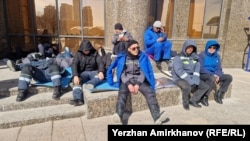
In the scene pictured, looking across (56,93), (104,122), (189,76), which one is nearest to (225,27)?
(189,76)

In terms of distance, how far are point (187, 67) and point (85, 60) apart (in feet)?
7.53

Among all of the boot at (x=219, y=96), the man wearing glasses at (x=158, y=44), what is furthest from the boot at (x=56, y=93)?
the boot at (x=219, y=96)

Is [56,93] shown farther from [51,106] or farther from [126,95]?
[126,95]

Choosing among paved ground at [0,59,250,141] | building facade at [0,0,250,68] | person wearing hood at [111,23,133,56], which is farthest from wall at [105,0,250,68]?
paved ground at [0,59,250,141]

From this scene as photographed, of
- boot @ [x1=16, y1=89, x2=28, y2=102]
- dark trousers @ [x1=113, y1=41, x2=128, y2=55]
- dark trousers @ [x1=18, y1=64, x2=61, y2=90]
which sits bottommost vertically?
boot @ [x1=16, y1=89, x2=28, y2=102]

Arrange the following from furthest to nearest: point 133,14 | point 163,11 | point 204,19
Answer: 1. point 204,19
2. point 163,11
3. point 133,14

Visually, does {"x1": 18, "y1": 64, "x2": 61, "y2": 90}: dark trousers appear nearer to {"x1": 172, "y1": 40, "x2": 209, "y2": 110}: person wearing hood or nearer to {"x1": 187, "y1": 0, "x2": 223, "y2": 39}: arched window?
{"x1": 172, "y1": 40, "x2": 209, "y2": 110}: person wearing hood

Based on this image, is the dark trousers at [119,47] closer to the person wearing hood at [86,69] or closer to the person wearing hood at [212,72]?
the person wearing hood at [86,69]

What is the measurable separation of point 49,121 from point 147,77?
205cm

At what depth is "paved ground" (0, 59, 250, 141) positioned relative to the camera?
130 inches

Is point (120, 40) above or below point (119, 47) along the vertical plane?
above

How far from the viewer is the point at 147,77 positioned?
3.95 metres

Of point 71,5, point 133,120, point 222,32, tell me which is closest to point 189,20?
point 222,32

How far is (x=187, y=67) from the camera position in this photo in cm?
450
